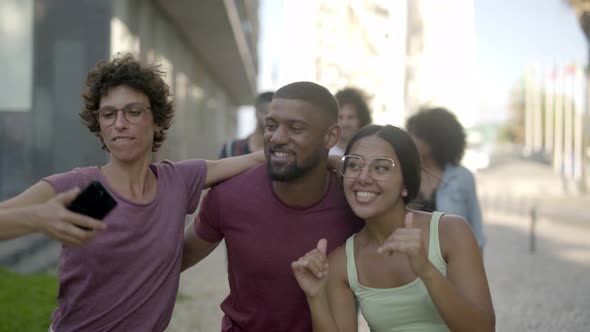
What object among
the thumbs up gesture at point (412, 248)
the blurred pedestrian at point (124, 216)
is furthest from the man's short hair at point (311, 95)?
the thumbs up gesture at point (412, 248)

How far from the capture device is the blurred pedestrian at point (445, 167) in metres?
5.99

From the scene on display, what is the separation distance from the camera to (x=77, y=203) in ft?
8.66

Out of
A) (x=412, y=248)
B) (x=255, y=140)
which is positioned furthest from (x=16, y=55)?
(x=412, y=248)

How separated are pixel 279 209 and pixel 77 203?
47.7 inches

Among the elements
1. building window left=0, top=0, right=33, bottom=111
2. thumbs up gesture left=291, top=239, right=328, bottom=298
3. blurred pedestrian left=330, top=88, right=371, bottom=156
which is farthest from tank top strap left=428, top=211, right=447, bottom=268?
building window left=0, top=0, right=33, bottom=111

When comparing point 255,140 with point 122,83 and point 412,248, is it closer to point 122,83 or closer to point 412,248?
point 122,83

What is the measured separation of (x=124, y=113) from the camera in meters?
3.30

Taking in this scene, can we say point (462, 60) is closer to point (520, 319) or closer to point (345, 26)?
point (345, 26)

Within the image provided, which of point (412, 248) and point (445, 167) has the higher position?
point (445, 167)

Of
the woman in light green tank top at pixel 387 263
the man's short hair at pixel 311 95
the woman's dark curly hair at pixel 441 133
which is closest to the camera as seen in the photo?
the woman in light green tank top at pixel 387 263

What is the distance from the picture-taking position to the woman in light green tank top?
3115 mm

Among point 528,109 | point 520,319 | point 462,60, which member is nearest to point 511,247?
point 462,60

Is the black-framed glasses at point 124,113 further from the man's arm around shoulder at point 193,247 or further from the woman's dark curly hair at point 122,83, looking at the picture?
the man's arm around shoulder at point 193,247

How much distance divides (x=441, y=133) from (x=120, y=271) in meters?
3.77
